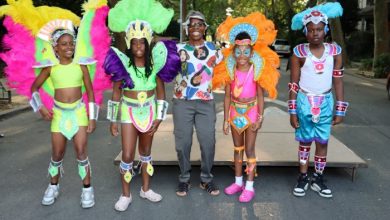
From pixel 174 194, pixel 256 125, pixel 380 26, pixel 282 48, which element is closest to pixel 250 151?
pixel 256 125

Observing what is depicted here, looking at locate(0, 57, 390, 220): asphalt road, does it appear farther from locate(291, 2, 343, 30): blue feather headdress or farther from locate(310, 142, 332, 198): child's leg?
locate(291, 2, 343, 30): blue feather headdress

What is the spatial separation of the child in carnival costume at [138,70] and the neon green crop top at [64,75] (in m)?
0.33

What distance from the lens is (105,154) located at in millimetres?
6121

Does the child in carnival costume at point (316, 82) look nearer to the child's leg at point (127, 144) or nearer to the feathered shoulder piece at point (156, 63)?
the feathered shoulder piece at point (156, 63)

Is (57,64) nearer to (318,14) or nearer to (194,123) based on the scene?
(194,123)

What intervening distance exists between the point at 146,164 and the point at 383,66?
1630 cm

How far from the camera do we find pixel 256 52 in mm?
4238

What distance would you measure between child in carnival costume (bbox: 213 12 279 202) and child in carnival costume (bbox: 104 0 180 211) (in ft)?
2.00

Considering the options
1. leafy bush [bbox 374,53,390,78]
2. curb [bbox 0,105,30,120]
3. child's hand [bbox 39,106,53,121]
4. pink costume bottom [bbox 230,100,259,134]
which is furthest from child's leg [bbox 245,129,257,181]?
leafy bush [bbox 374,53,390,78]

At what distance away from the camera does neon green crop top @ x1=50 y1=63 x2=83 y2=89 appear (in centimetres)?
386

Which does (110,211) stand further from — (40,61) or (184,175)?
(40,61)

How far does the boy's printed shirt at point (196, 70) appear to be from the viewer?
4121 millimetres

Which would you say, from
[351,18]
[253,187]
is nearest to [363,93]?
[253,187]

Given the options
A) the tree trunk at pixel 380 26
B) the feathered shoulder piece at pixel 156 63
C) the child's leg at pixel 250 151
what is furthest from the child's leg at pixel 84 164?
the tree trunk at pixel 380 26
